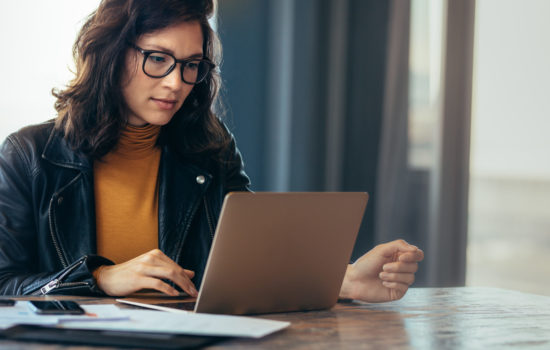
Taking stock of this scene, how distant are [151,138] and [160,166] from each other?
9 cm

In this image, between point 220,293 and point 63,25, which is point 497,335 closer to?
point 220,293

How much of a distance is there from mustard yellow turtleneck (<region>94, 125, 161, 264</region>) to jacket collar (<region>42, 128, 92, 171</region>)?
78mm

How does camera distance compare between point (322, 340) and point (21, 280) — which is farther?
point (21, 280)

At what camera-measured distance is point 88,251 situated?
1577mm

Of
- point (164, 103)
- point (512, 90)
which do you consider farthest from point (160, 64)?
point (512, 90)

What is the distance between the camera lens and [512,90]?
3227 millimetres

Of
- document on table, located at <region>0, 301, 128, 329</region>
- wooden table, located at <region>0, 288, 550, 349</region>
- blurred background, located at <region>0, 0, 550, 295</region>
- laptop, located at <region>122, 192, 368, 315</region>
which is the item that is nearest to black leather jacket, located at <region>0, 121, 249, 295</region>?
document on table, located at <region>0, 301, 128, 329</region>

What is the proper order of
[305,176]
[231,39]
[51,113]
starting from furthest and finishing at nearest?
[305,176], [231,39], [51,113]

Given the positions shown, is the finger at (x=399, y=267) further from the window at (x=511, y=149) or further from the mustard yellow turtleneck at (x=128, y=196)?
the window at (x=511, y=149)

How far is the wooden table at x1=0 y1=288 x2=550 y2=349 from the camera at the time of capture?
915 millimetres

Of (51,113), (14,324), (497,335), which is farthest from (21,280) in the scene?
(51,113)

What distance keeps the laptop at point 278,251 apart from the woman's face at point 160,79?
68 cm

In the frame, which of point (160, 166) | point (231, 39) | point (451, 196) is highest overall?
point (231, 39)

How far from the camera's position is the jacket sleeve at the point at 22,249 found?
1.24 m
